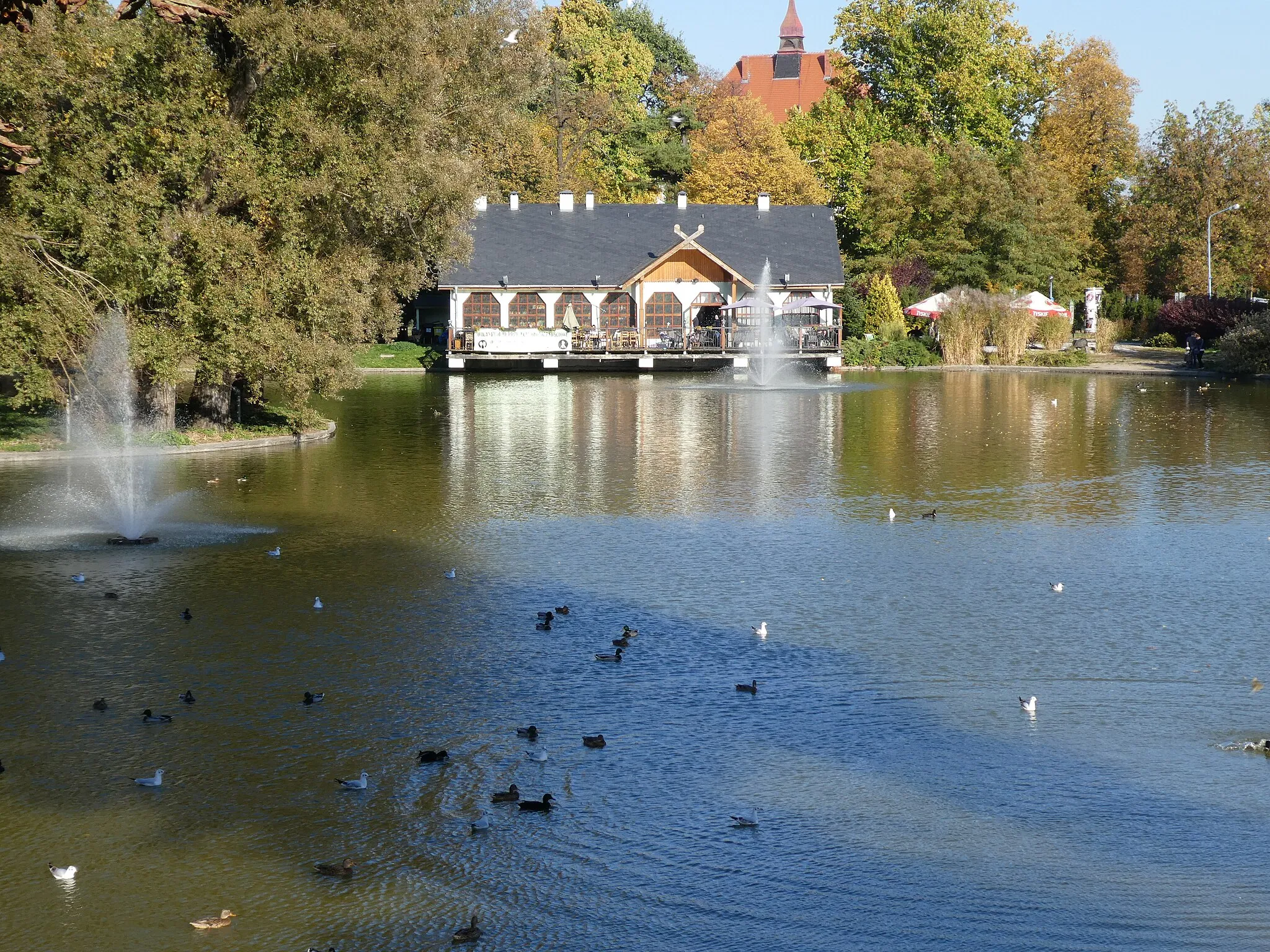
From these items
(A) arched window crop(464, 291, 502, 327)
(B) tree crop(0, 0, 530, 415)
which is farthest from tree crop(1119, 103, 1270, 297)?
(B) tree crop(0, 0, 530, 415)

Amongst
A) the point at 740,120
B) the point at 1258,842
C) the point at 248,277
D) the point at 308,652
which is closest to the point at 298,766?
the point at 308,652

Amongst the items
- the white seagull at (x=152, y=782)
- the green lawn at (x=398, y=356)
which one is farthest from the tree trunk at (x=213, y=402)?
the green lawn at (x=398, y=356)

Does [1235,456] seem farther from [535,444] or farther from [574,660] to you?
[574,660]

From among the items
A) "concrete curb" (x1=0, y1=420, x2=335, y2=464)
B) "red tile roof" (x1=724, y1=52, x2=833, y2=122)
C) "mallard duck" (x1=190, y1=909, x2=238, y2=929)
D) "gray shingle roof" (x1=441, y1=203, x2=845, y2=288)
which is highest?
"red tile roof" (x1=724, y1=52, x2=833, y2=122)

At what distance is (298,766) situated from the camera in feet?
33.3

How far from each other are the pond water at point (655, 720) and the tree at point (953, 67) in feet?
201

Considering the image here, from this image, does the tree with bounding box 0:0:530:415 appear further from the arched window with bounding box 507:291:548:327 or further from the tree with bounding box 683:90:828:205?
the tree with bounding box 683:90:828:205

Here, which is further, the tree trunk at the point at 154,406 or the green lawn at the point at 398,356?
the green lawn at the point at 398,356

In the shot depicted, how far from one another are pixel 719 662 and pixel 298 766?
4.22 meters

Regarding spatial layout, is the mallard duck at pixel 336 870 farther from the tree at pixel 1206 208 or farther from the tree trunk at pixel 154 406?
the tree at pixel 1206 208

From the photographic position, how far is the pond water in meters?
8.07

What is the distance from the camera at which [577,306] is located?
63.3 meters

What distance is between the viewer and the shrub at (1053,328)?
60.9 meters

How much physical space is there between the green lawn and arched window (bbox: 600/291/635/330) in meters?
7.88
